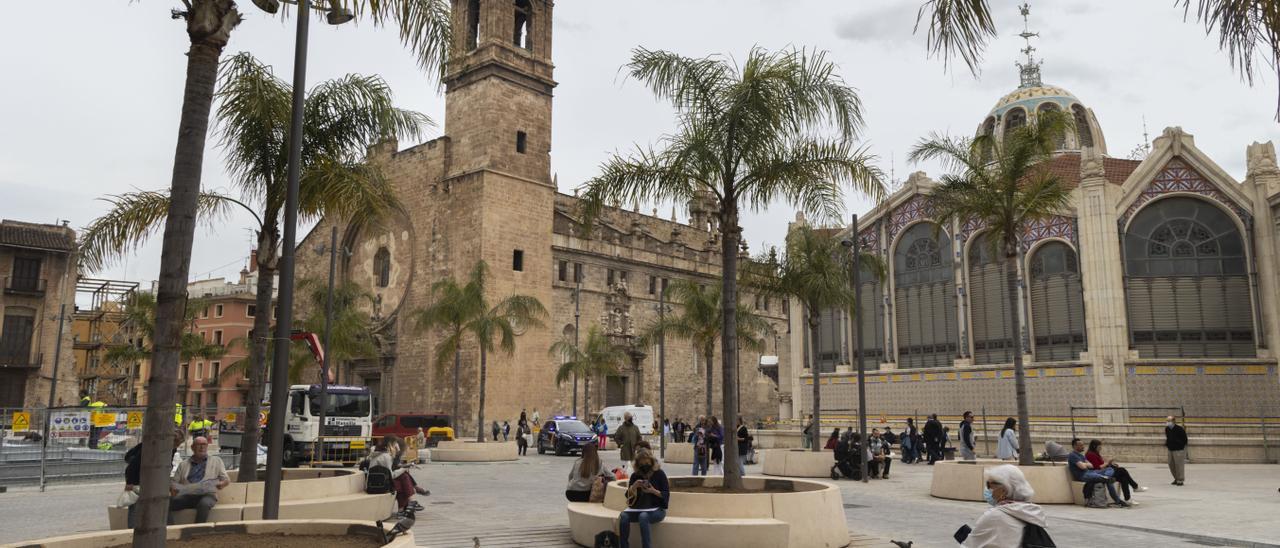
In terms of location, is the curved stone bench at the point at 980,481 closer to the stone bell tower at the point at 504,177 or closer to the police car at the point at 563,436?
the police car at the point at 563,436

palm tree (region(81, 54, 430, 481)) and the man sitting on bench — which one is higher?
palm tree (region(81, 54, 430, 481))

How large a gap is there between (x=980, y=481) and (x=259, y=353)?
11.3 metres

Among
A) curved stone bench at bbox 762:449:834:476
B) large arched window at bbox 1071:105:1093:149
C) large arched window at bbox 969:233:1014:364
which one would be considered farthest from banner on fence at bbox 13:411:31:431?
large arched window at bbox 1071:105:1093:149

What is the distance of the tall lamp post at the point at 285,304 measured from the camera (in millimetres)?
8789

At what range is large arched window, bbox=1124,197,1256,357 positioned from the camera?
24.8 m

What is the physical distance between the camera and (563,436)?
3072 centimetres

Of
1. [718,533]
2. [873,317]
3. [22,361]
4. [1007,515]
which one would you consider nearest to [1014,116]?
[873,317]

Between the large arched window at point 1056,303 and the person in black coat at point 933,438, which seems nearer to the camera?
the person in black coat at point 933,438

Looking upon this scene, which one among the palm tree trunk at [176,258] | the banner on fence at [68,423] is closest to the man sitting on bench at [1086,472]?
the palm tree trunk at [176,258]

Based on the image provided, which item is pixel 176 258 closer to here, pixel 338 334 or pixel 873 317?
pixel 873 317

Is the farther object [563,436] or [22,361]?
[22,361]

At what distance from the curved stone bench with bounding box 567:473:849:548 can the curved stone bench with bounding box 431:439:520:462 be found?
1690cm

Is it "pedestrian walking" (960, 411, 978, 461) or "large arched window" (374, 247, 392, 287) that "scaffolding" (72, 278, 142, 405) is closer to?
"large arched window" (374, 247, 392, 287)

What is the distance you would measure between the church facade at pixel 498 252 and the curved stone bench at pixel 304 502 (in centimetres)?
2797
